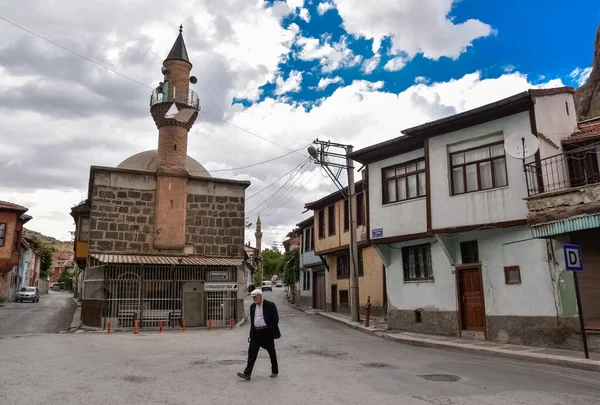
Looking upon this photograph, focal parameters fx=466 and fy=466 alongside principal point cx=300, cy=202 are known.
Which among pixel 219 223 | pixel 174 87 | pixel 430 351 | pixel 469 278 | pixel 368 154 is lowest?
pixel 430 351

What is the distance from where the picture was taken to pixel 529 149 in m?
12.8

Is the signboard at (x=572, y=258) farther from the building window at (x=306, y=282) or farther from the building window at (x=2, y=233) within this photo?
the building window at (x=2, y=233)

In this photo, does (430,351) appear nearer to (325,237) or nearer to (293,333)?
(293,333)

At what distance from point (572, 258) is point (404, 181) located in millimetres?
7342

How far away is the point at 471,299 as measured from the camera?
1472 cm

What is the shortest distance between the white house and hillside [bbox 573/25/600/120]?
2770cm

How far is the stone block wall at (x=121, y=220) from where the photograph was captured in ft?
66.7

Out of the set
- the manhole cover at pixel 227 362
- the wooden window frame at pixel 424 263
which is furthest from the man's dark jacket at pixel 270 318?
the wooden window frame at pixel 424 263

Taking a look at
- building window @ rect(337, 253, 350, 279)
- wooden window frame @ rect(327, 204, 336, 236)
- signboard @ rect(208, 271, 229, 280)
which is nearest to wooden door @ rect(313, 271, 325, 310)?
building window @ rect(337, 253, 350, 279)

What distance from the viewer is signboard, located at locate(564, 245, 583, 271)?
33.2 feet

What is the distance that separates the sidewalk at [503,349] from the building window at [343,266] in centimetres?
1067

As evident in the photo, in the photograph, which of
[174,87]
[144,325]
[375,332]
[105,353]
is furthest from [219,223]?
[105,353]

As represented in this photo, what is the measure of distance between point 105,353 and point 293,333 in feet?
24.1

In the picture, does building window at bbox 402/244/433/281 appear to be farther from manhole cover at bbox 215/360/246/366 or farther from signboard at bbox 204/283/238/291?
manhole cover at bbox 215/360/246/366
